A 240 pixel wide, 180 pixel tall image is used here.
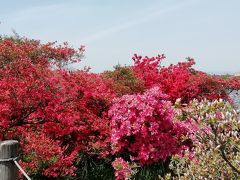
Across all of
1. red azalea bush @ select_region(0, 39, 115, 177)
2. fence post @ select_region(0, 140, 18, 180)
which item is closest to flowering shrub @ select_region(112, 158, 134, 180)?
red azalea bush @ select_region(0, 39, 115, 177)

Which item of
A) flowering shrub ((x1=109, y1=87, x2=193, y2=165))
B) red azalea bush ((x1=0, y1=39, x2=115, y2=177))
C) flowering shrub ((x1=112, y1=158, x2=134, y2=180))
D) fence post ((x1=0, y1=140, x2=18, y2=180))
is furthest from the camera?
flowering shrub ((x1=109, y1=87, x2=193, y2=165))

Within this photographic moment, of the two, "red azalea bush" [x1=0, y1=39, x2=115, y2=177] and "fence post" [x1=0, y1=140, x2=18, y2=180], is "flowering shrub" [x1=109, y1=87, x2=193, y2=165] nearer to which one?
"red azalea bush" [x1=0, y1=39, x2=115, y2=177]

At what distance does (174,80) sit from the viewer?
15.2m

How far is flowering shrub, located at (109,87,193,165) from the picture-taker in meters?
9.39

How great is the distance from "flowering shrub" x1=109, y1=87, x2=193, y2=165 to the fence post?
19.4ft

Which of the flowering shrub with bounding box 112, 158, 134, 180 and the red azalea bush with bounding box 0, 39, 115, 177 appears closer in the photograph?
the red azalea bush with bounding box 0, 39, 115, 177

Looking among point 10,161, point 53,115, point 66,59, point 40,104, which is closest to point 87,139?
point 53,115

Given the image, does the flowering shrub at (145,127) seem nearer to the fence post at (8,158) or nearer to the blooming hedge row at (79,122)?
the blooming hedge row at (79,122)

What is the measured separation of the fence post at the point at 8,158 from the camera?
3557mm

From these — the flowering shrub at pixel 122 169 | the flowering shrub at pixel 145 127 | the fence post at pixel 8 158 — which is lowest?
the flowering shrub at pixel 122 169

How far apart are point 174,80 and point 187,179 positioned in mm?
10034

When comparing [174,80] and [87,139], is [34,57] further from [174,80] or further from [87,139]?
[174,80]

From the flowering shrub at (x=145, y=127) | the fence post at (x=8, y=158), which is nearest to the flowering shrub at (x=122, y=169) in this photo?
the flowering shrub at (x=145, y=127)

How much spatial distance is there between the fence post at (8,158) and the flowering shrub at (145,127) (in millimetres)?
5915
